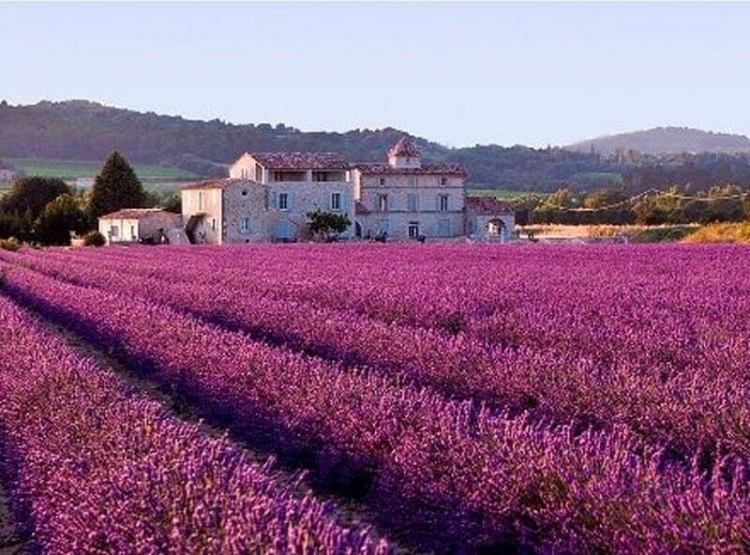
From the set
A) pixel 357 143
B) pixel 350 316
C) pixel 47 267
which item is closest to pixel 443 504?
pixel 350 316

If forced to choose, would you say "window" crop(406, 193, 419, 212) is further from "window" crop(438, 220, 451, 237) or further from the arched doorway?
the arched doorway

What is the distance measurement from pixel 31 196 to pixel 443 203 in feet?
79.3

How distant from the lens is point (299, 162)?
175 ft

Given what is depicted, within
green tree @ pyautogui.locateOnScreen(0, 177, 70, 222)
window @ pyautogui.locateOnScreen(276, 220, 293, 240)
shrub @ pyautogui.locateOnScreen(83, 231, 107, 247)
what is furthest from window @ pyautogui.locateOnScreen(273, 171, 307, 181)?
green tree @ pyautogui.locateOnScreen(0, 177, 70, 222)

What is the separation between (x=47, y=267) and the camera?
2434cm

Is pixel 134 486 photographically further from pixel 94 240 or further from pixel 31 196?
pixel 31 196

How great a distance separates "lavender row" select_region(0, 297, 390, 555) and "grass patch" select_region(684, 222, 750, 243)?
32329mm

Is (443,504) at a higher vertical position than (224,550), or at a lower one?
lower

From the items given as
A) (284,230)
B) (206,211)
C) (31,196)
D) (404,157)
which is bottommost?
(284,230)

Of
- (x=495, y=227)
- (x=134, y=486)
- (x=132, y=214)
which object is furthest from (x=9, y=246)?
(x=134, y=486)

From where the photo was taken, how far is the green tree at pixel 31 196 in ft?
214

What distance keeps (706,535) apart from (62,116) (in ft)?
522

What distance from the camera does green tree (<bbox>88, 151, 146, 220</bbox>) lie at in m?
60.6

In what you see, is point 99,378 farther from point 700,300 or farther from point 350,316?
point 700,300
